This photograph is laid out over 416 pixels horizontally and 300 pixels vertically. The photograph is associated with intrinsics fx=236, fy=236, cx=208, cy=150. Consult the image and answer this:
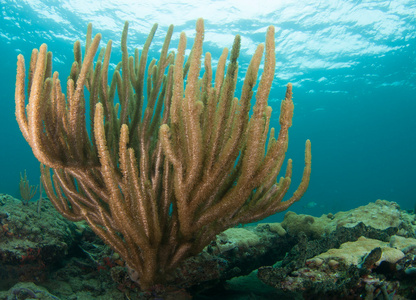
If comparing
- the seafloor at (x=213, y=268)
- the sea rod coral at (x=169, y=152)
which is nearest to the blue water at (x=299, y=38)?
the sea rod coral at (x=169, y=152)

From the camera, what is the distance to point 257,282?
13.7 ft

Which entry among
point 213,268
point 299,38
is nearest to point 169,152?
point 213,268

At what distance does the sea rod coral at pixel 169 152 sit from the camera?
2.15 m

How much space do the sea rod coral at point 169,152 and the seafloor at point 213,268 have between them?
0.69 m

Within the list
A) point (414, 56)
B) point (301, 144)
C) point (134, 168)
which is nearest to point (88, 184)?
point (134, 168)

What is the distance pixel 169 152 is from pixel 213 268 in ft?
6.62

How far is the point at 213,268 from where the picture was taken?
10.8 feet

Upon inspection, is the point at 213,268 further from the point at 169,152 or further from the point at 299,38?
the point at 299,38

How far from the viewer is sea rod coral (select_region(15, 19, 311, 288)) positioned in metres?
2.15

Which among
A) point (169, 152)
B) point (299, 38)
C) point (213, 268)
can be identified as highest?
point (299, 38)

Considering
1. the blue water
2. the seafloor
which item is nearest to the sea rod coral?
the seafloor

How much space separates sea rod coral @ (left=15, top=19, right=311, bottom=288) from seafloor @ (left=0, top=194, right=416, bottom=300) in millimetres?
686

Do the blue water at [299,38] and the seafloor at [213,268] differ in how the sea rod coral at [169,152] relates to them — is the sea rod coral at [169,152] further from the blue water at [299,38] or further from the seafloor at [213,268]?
the blue water at [299,38]

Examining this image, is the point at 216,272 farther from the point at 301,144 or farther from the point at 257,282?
the point at 301,144
